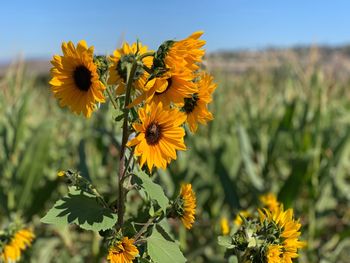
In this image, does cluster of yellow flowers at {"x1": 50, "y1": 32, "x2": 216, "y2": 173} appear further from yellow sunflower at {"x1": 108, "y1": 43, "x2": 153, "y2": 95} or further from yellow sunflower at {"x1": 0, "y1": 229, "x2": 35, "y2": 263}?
yellow sunflower at {"x1": 0, "y1": 229, "x2": 35, "y2": 263}

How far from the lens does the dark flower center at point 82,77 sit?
1.07m

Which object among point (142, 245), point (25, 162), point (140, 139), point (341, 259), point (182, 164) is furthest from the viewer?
point (182, 164)

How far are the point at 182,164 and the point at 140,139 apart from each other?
238cm

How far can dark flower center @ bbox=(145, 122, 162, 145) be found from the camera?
3.38 feet

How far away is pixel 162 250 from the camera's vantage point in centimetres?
110

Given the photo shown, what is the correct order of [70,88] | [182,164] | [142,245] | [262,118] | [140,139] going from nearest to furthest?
[140,139] < [70,88] < [142,245] < [182,164] < [262,118]

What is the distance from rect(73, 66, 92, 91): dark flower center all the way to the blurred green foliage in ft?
4.09

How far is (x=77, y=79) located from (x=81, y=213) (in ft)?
1.00

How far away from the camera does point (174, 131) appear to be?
104cm

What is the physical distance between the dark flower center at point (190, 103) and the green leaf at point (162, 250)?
309 mm

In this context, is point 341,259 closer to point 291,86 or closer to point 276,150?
point 276,150

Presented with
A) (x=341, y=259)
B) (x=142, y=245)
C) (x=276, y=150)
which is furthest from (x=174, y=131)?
(x=276, y=150)

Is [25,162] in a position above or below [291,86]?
below

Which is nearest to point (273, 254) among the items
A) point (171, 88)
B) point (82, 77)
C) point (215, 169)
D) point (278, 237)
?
point (278, 237)
